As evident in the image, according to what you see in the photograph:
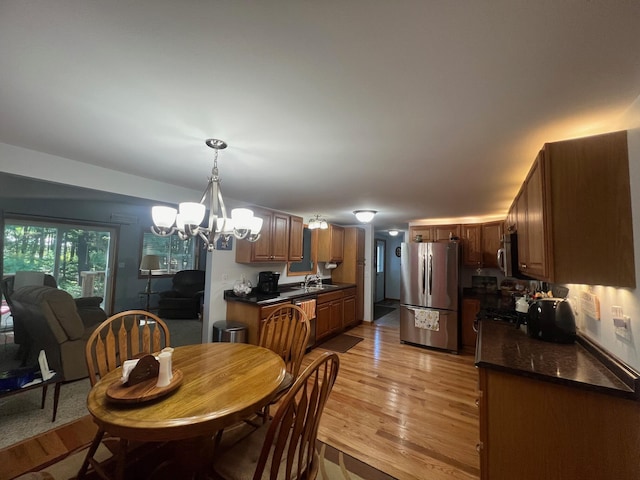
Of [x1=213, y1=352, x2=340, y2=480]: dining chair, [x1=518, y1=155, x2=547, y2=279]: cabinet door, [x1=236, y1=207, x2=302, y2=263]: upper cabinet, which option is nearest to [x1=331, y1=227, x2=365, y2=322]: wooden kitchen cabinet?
[x1=236, y1=207, x2=302, y2=263]: upper cabinet

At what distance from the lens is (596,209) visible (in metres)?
1.25

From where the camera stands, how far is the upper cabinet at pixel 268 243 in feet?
11.7

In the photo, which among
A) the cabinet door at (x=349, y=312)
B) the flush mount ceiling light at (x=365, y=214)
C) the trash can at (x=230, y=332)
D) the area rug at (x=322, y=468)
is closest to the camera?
the area rug at (x=322, y=468)

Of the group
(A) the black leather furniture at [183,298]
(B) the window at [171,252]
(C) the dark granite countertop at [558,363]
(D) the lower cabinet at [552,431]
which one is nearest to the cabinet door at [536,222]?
(C) the dark granite countertop at [558,363]

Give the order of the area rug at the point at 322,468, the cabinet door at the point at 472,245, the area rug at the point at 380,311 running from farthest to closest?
1. the area rug at the point at 380,311
2. the cabinet door at the point at 472,245
3. the area rug at the point at 322,468

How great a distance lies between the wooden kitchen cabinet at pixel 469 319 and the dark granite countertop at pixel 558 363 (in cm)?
229

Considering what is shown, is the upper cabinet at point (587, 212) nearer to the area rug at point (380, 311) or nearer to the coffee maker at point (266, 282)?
the coffee maker at point (266, 282)

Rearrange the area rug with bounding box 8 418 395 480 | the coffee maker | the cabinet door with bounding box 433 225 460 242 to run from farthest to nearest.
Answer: the cabinet door with bounding box 433 225 460 242 < the coffee maker < the area rug with bounding box 8 418 395 480

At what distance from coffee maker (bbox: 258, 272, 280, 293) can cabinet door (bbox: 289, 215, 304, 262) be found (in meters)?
0.47

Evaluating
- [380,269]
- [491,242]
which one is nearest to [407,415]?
[491,242]

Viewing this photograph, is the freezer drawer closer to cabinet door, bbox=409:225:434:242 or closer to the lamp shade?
cabinet door, bbox=409:225:434:242

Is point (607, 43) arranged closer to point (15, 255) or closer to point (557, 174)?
point (557, 174)

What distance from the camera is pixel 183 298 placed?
5.53 m

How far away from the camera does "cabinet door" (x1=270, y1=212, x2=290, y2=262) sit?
3853 mm
